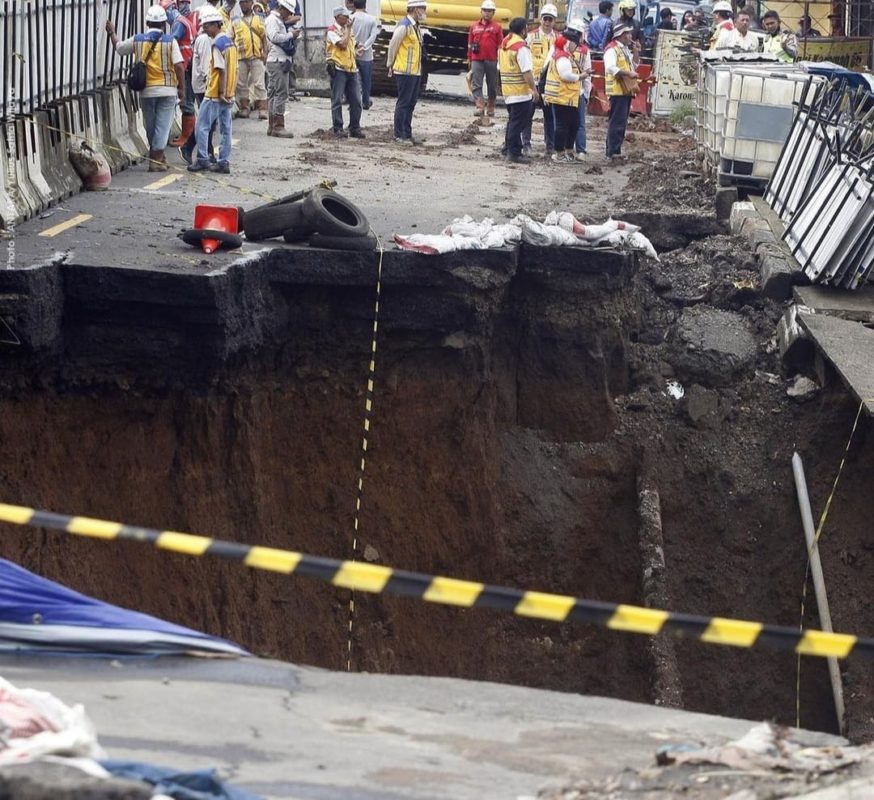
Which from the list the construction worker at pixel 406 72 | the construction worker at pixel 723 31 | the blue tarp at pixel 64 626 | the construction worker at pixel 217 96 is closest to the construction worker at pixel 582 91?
the construction worker at pixel 406 72

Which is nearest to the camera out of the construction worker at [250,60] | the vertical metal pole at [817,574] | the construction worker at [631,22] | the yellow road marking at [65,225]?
the vertical metal pole at [817,574]

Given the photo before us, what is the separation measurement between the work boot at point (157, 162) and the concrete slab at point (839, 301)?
718 centimetres

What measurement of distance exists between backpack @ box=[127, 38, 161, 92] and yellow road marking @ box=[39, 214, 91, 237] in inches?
128

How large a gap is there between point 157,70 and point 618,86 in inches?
253

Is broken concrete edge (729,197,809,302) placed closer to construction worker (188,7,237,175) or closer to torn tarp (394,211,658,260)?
torn tarp (394,211,658,260)

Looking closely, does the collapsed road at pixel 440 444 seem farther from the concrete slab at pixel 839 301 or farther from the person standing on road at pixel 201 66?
the person standing on road at pixel 201 66

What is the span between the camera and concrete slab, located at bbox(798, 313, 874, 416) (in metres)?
9.16

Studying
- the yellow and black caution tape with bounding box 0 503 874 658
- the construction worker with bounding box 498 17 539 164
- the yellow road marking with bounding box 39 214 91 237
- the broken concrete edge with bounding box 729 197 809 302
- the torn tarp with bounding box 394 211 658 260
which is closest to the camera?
the yellow and black caution tape with bounding box 0 503 874 658

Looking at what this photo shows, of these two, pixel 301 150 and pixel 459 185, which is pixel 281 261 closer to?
pixel 459 185

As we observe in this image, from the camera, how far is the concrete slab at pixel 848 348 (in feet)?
30.0

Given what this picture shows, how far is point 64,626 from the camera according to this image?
513 cm

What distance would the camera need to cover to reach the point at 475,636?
37.5 ft

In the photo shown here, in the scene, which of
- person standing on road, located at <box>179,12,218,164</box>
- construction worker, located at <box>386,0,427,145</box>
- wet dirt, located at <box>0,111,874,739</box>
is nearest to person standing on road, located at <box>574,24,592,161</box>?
construction worker, located at <box>386,0,427,145</box>

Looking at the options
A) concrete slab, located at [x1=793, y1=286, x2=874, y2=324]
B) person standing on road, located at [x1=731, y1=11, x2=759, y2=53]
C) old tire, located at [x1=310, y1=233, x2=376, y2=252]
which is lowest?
concrete slab, located at [x1=793, y1=286, x2=874, y2=324]
